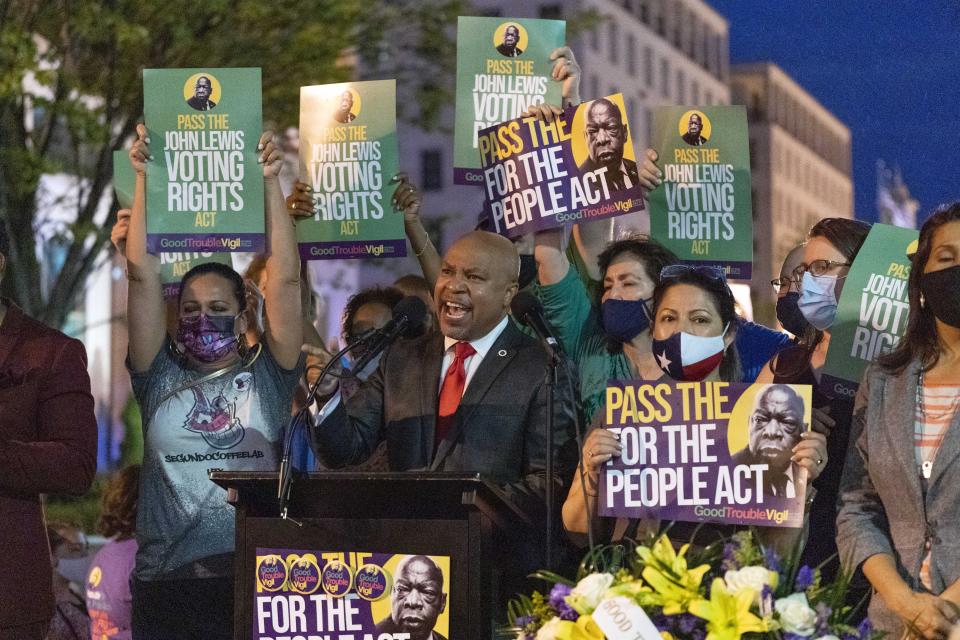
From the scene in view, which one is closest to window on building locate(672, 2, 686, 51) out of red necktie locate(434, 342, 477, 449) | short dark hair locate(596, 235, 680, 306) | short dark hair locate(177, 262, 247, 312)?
short dark hair locate(596, 235, 680, 306)

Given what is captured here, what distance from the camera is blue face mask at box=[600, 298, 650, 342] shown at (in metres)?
6.03

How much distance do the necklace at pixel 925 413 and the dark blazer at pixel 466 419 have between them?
1.37 metres

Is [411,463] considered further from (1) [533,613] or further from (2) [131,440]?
(2) [131,440]

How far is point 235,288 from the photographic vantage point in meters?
6.10

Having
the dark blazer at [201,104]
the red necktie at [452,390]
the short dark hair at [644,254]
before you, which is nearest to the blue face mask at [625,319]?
the short dark hair at [644,254]

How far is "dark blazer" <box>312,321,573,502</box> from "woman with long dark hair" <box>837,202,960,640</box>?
1.20 m

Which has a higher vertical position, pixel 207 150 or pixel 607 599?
pixel 207 150

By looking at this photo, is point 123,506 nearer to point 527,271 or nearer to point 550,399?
point 527,271

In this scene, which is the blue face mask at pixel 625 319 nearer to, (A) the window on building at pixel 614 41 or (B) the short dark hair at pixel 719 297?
(B) the short dark hair at pixel 719 297

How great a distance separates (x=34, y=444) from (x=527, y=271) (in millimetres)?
2698

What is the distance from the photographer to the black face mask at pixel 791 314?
5973mm

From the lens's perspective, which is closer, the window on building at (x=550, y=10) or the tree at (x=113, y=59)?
the tree at (x=113, y=59)

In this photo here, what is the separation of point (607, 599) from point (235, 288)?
9.21 feet

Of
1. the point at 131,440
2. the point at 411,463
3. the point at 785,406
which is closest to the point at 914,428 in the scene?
the point at 785,406
